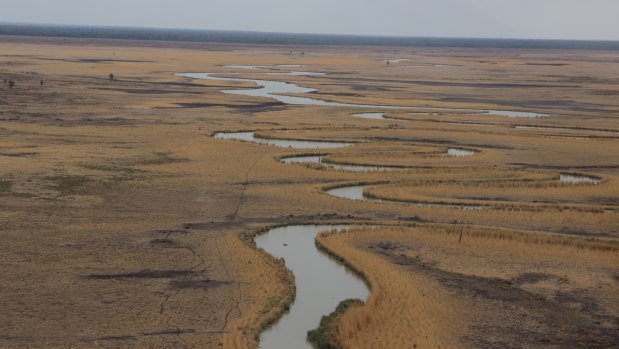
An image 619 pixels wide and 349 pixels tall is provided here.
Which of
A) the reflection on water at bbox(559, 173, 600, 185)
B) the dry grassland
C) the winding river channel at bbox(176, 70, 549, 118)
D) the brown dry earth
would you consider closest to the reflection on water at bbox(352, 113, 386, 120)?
the brown dry earth

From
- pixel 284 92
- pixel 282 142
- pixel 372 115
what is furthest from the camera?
pixel 284 92

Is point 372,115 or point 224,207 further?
point 372,115

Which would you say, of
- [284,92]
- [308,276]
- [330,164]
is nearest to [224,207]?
[308,276]

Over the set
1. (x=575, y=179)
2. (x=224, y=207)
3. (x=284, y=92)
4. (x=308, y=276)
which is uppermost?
(x=575, y=179)

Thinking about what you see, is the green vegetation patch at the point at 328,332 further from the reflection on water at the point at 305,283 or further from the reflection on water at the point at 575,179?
the reflection on water at the point at 575,179

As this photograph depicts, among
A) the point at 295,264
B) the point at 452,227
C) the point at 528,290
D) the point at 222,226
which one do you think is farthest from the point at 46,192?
the point at 528,290

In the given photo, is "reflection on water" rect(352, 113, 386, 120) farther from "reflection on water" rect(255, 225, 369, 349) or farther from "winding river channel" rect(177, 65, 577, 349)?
"reflection on water" rect(255, 225, 369, 349)

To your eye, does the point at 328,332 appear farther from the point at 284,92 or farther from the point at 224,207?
the point at 284,92

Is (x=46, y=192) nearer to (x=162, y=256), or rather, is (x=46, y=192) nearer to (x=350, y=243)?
(x=162, y=256)

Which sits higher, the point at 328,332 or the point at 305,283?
the point at 328,332
